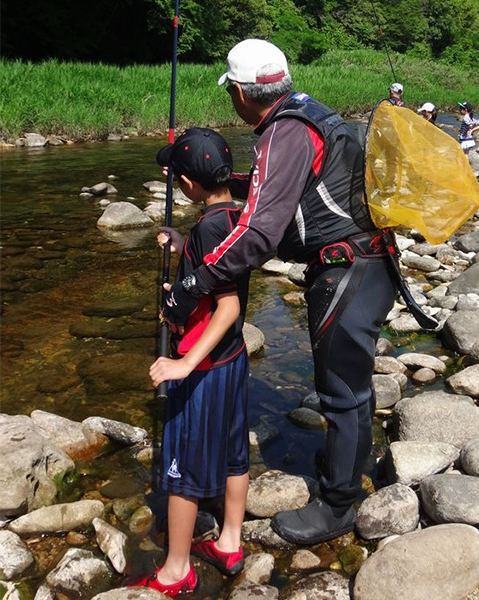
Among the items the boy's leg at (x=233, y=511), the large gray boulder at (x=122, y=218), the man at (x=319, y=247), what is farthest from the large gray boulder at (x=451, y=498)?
the large gray boulder at (x=122, y=218)

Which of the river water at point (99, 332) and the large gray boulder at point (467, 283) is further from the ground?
the large gray boulder at point (467, 283)

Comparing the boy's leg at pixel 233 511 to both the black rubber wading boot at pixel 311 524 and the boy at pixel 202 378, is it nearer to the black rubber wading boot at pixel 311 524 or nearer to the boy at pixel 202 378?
the boy at pixel 202 378

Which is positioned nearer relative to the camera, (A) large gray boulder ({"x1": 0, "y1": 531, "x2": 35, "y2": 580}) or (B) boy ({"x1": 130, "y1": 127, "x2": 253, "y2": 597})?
(B) boy ({"x1": 130, "y1": 127, "x2": 253, "y2": 597})

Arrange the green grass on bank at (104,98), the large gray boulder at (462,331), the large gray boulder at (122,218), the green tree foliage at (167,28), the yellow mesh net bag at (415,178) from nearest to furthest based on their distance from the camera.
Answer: the yellow mesh net bag at (415,178), the large gray boulder at (462,331), the large gray boulder at (122,218), the green grass on bank at (104,98), the green tree foliage at (167,28)

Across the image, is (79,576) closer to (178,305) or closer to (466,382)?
(178,305)

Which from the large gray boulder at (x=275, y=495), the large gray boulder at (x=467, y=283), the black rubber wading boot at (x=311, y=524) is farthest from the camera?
the large gray boulder at (x=467, y=283)

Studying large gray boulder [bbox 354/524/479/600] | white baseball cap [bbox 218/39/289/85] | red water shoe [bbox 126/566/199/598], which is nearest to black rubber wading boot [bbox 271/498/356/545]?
large gray boulder [bbox 354/524/479/600]

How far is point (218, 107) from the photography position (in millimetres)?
18844

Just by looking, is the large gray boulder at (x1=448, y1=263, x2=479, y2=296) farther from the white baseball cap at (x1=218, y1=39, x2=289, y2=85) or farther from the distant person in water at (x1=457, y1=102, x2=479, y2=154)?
the distant person in water at (x1=457, y1=102, x2=479, y2=154)

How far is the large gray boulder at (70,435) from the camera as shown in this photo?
3551 mm

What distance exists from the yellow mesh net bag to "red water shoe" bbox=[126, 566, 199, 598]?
1618 mm

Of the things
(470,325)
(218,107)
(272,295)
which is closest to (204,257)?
(470,325)

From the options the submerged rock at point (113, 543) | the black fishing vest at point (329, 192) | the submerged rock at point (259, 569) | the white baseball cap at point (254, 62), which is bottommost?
the submerged rock at point (113, 543)

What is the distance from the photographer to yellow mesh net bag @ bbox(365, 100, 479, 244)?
8.29 feet
